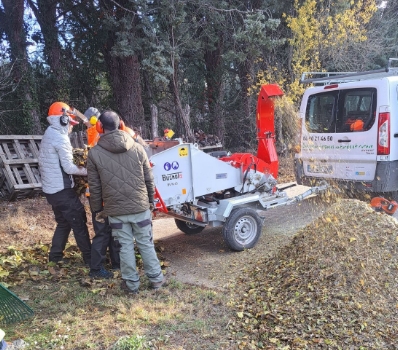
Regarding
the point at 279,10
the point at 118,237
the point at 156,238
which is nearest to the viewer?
the point at 118,237

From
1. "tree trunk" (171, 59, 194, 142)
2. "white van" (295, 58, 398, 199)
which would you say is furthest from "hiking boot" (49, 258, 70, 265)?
"tree trunk" (171, 59, 194, 142)

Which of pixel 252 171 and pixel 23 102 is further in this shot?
pixel 23 102

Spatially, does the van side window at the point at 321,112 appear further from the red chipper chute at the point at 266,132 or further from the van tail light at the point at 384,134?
the red chipper chute at the point at 266,132

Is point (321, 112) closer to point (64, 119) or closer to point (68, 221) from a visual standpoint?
point (64, 119)

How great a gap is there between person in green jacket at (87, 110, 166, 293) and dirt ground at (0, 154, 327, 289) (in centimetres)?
74

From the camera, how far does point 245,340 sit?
293 centimetres

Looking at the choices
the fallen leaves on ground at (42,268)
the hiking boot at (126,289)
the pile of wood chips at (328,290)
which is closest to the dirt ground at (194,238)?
the fallen leaves on ground at (42,268)

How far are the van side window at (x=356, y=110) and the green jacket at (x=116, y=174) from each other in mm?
3812

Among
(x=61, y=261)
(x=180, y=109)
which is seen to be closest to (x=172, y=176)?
(x=61, y=261)

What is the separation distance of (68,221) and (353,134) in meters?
4.47

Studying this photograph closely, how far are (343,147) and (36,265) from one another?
4.93 metres

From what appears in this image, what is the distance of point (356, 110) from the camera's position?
5906mm

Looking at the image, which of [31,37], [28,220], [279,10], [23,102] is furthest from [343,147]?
[31,37]

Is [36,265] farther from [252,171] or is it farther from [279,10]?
[279,10]
